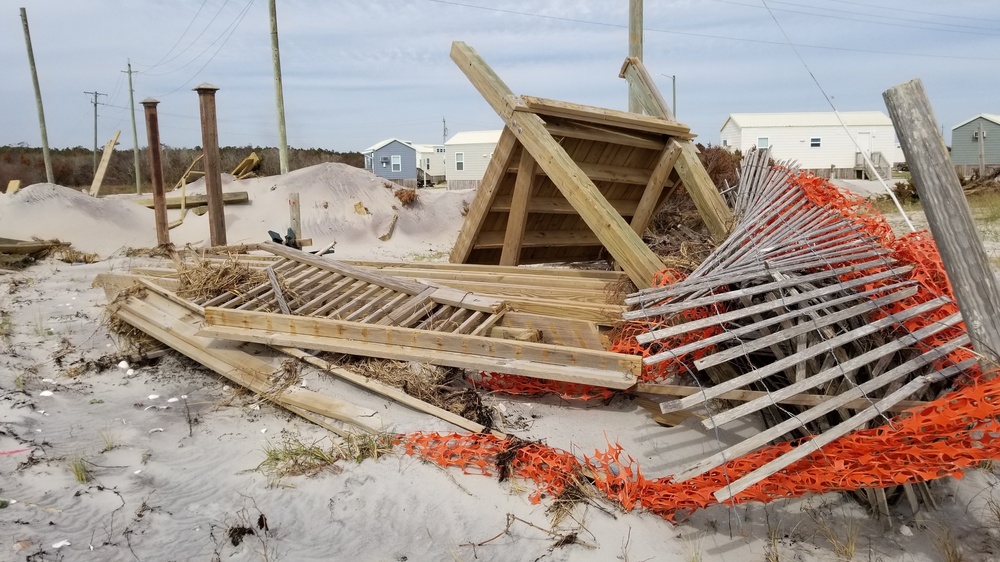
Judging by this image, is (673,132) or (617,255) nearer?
(617,255)

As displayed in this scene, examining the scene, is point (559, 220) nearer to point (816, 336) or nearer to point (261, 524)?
point (816, 336)

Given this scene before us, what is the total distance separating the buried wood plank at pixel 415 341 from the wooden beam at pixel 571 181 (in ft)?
3.39

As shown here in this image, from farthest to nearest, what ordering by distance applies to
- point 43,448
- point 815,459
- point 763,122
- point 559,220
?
point 763,122 < point 559,220 < point 43,448 < point 815,459

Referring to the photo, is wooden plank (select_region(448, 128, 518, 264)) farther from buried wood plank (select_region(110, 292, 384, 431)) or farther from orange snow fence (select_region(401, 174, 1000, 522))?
buried wood plank (select_region(110, 292, 384, 431))

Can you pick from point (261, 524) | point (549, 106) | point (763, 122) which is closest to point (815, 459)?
point (261, 524)

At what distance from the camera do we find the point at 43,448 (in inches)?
175

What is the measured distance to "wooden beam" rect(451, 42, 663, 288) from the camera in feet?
17.0

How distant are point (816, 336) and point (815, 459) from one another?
3.07 ft

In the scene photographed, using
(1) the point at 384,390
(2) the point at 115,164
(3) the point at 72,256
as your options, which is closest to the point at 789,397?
(1) the point at 384,390

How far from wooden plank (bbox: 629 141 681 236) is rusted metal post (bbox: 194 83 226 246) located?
6388 mm

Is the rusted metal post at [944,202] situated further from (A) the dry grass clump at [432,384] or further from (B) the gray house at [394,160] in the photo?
(B) the gray house at [394,160]

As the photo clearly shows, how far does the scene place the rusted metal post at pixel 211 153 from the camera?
964 centimetres

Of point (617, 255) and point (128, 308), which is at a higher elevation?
point (617, 255)

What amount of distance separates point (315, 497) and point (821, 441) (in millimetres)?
2769
